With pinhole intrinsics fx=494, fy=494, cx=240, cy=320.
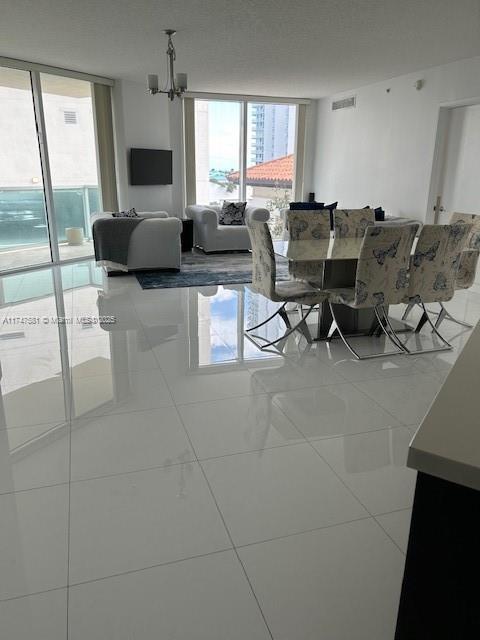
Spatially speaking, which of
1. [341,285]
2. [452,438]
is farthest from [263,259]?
[452,438]

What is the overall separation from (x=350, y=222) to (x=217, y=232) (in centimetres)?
315

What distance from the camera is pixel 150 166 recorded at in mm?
8148

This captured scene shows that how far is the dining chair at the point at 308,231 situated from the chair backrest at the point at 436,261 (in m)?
1.15

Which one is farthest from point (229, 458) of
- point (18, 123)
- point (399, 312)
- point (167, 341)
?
point (18, 123)

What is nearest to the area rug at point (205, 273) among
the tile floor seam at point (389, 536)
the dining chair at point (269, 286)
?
the dining chair at point (269, 286)

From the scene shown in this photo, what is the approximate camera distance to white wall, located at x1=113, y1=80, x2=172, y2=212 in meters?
7.69

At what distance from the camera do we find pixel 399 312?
490 cm

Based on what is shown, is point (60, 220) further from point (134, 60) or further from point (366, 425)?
point (366, 425)

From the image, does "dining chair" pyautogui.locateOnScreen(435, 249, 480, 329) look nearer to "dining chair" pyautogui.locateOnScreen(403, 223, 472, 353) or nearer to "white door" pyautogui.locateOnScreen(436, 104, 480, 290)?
"dining chair" pyautogui.locateOnScreen(403, 223, 472, 353)

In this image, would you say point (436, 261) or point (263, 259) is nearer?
point (436, 261)

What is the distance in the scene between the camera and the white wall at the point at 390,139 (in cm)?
629

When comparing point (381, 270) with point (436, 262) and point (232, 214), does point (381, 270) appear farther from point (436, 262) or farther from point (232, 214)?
point (232, 214)

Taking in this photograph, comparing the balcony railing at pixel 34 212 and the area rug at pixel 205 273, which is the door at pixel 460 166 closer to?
the area rug at pixel 205 273

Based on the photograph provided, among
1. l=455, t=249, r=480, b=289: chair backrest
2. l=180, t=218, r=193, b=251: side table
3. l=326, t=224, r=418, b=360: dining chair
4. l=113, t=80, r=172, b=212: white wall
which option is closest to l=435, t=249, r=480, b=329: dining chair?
l=455, t=249, r=480, b=289: chair backrest
